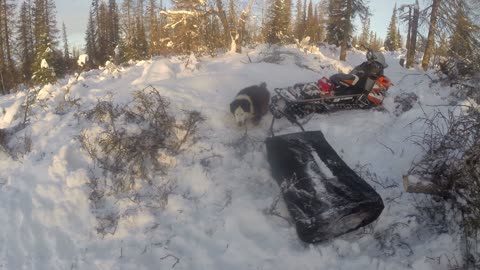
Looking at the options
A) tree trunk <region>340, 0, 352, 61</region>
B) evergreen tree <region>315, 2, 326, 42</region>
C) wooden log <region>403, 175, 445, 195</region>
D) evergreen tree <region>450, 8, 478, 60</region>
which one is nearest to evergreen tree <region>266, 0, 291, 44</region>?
evergreen tree <region>315, 2, 326, 42</region>

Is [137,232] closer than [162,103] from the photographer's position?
Yes

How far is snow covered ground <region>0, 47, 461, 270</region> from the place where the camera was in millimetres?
3912

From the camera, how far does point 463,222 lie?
3.68 metres

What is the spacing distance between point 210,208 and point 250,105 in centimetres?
196

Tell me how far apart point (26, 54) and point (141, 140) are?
3372cm

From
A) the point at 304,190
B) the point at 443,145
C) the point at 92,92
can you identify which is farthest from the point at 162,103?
the point at 443,145

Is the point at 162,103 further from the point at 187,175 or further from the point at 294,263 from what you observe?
the point at 294,263

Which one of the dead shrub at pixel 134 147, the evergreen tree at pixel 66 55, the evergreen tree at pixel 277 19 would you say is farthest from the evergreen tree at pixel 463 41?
the evergreen tree at pixel 66 55

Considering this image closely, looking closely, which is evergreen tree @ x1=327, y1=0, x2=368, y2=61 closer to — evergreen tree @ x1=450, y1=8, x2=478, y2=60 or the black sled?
evergreen tree @ x1=450, y1=8, x2=478, y2=60

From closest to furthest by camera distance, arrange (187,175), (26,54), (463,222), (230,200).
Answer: (463,222) → (230,200) → (187,175) → (26,54)

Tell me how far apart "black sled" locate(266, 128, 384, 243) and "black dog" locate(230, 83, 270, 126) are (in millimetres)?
1062

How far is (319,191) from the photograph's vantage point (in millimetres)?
4195

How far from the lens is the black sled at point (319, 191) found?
156 inches

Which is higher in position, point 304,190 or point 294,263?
point 304,190
